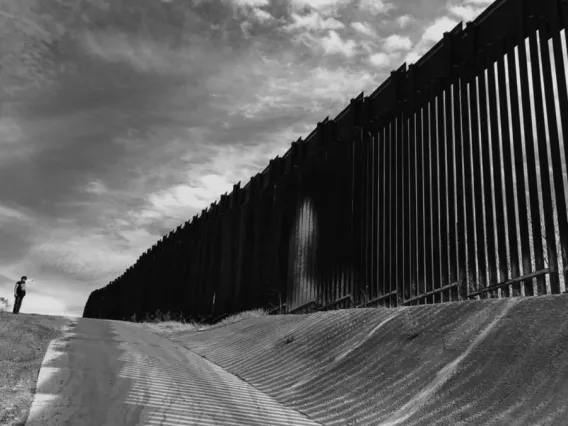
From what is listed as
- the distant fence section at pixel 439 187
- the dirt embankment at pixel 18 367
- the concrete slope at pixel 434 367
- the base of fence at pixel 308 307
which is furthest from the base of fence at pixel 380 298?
the dirt embankment at pixel 18 367

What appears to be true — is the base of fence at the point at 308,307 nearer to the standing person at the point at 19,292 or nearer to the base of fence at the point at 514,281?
the base of fence at the point at 514,281

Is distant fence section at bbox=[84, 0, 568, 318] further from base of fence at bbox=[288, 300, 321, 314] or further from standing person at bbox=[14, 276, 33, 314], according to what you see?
standing person at bbox=[14, 276, 33, 314]

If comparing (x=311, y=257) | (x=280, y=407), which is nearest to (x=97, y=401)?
(x=280, y=407)

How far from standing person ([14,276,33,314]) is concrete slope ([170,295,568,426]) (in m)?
12.6

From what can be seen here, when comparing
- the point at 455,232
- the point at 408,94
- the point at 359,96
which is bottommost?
the point at 455,232

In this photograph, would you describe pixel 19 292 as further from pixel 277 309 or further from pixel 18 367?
pixel 18 367

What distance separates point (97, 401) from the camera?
494 centimetres

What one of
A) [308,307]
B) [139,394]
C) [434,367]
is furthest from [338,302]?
[139,394]

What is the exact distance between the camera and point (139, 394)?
5.44 meters

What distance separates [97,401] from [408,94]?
7.84 m

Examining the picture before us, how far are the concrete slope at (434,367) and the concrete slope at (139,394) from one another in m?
0.52

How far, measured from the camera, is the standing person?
57.4 feet

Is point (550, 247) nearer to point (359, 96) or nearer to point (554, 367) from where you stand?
point (554, 367)

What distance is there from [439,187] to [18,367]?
21.3ft
